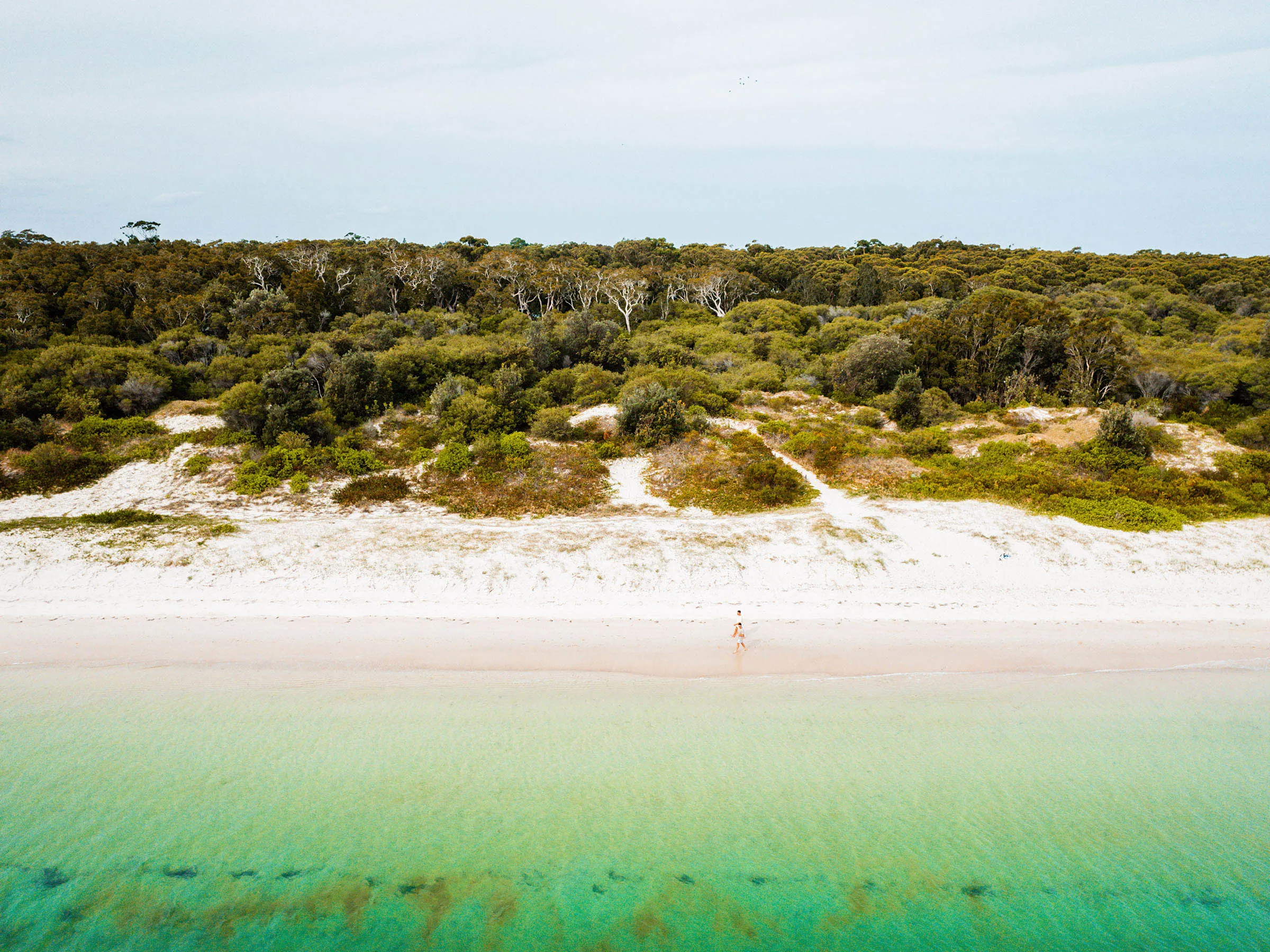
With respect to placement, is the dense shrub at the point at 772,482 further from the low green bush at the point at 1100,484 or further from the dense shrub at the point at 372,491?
the dense shrub at the point at 372,491

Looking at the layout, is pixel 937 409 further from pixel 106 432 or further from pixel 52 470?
pixel 106 432

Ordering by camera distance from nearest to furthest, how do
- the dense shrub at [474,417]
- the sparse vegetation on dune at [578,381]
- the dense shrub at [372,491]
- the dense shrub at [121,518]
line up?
the dense shrub at [121,518], the dense shrub at [372,491], the sparse vegetation on dune at [578,381], the dense shrub at [474,417]

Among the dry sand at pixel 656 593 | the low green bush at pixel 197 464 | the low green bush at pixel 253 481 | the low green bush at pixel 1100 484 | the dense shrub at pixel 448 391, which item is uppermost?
the dense shrub at pixel 448 391

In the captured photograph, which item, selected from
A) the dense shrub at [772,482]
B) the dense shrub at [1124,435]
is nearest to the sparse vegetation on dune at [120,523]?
the dense shrub at [772,482]

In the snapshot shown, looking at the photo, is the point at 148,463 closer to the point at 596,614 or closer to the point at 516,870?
the point at 596,614

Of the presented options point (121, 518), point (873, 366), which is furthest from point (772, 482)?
point (121, 518)

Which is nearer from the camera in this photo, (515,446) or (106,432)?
(515,446)
